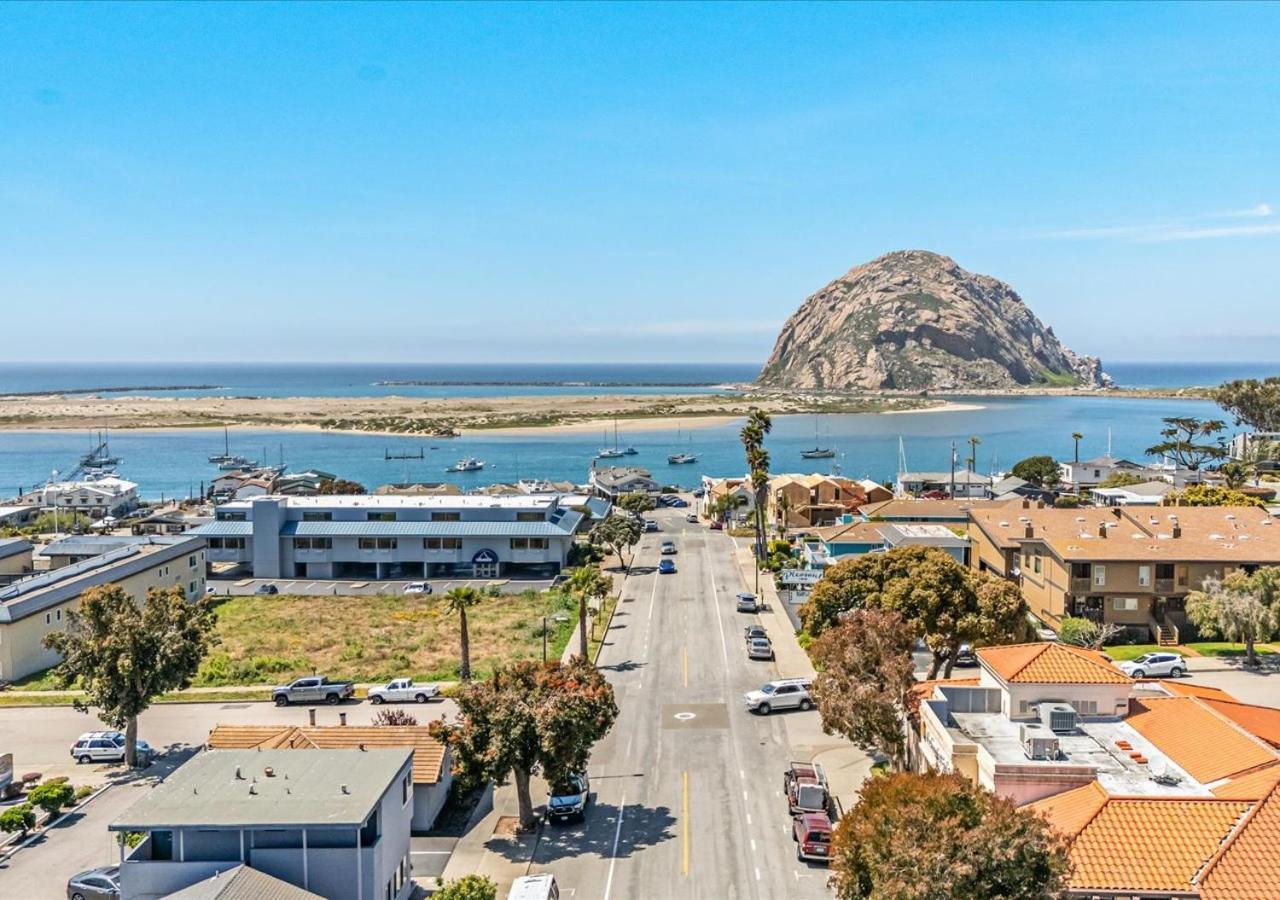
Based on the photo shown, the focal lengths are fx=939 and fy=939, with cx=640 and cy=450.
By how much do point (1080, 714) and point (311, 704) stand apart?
30.9m

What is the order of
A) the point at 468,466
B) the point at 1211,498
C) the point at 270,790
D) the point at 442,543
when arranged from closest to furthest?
the point at 270,790
the point at 442,543
the point at 1211,498
the point at 468,466

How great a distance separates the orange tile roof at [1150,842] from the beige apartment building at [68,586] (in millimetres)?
45688

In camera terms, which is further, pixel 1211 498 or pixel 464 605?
pixel 1211 498

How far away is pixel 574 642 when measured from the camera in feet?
166

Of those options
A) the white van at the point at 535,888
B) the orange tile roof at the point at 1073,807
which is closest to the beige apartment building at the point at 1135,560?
the orange tile roof at the point at 1073,807

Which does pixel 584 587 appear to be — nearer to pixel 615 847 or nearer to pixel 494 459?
pixel 615 847

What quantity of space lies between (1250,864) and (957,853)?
7.55 m

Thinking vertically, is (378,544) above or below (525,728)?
below

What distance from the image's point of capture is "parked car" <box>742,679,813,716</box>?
3869 centimetres

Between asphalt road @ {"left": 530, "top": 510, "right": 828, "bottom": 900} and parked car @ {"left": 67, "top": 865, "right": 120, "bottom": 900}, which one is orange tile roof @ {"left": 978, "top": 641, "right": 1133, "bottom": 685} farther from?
parked car @ {"left": 67, "top": 865, "right": 120, "bottom": 900}

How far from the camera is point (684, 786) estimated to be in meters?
31.6

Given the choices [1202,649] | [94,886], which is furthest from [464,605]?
[1202,649]

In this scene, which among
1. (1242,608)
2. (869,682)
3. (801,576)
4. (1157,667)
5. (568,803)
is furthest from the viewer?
(801,576)

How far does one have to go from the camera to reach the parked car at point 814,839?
2614 centimetres
